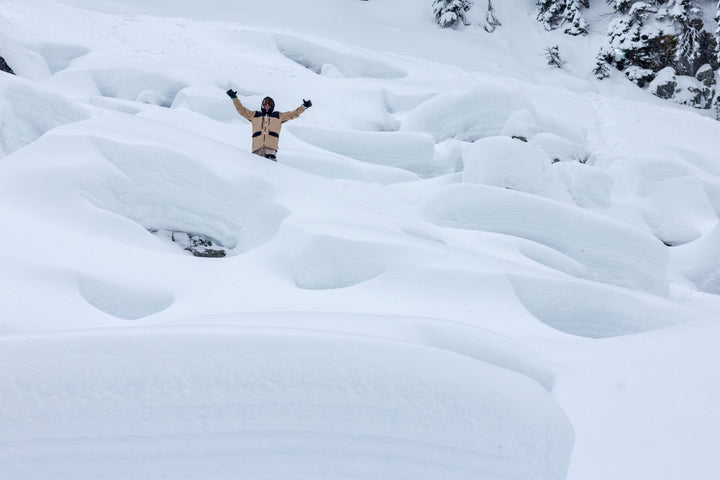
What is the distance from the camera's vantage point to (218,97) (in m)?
9.72

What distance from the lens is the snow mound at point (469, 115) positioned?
35.0ft

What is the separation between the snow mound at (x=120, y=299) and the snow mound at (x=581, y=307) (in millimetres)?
2322

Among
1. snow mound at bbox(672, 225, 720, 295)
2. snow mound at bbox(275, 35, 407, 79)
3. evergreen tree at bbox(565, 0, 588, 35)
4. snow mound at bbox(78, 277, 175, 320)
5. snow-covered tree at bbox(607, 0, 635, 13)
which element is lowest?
snow mound at bbox(672, 225, 720, 295)

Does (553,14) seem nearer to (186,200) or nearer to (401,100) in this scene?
(401,100)

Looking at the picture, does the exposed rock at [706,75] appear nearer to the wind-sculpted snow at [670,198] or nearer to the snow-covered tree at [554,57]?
the snow-covered tree at [554,57]

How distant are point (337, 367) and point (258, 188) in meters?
3.51

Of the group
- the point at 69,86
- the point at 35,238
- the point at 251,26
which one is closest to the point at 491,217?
the point at 35,238

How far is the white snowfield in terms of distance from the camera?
1815mm

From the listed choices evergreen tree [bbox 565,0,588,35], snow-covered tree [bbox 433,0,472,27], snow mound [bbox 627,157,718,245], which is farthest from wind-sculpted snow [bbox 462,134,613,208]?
evergreen tree [bbox 565,0,588,35]

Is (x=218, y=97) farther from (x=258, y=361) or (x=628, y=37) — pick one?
(x=628, y=37)

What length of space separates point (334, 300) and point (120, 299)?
1234 millimetres

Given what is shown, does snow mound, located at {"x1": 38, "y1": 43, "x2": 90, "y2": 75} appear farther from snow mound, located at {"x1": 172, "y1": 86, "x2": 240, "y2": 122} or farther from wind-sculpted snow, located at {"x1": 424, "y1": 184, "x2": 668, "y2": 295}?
wind-sculpted snow, located at {"x1": 424, "y1": 184, "x2": 668, "y2": 295}

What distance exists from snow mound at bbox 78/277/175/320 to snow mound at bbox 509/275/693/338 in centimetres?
232

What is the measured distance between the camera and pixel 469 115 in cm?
1069
